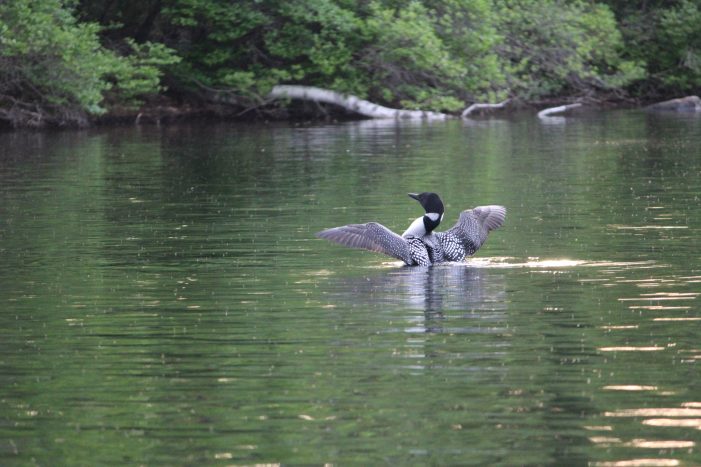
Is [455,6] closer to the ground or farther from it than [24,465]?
farther from it

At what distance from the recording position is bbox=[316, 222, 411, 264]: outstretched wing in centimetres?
1441

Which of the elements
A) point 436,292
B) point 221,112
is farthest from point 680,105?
point 436,292

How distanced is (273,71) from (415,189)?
1975 cm

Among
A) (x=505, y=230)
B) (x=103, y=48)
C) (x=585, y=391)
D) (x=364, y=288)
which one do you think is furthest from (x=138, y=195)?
(x=103, y=48)

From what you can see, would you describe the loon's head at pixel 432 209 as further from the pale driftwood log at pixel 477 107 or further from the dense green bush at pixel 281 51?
the pale driftwood log at pixel 477 107

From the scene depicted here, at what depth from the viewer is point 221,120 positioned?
45188 mm

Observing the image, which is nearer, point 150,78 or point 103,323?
point 103,323

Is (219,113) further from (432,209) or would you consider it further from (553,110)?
(432,209)

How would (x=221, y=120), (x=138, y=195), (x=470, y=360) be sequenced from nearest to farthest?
(x=470, y=360), (x=138, y=195), (x=221, y=120)

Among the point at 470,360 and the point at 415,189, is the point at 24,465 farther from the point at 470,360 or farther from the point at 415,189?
the point at 415,189

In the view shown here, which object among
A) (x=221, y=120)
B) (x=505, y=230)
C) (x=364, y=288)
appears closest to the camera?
(x=364, y=288)

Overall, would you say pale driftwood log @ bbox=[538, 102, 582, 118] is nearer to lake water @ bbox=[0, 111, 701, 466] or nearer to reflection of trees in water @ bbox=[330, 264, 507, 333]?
lake water @ bbox=[0, 111, 701, 466]

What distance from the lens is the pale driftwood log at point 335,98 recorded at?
4344 centimetres

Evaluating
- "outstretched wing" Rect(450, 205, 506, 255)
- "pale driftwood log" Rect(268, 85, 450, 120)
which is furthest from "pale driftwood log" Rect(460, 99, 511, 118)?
"outstretched wing" Rect(450, 205, 506, 255)
